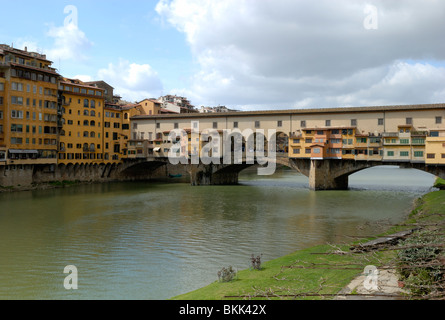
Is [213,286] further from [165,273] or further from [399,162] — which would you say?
[399,162]

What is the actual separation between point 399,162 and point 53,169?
4894 cm

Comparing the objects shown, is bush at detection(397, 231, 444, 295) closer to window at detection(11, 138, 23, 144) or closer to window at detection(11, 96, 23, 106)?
window at detection(11, 138, 23, 144)

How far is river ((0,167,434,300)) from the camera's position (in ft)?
51.4

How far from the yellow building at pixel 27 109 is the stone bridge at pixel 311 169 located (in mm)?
16264

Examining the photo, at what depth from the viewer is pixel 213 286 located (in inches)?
528

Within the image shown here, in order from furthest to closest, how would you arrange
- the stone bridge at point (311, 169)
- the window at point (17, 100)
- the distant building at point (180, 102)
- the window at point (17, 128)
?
the distant building at point (180, 102)
the window at point (17, 128)
the window at point (17, 100)
the stone bridge at point (311, 169)

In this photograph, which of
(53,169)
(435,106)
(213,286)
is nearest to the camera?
(213,286)

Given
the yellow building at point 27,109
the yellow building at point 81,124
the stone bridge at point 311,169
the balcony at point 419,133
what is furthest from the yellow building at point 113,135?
the balcony at point 419,133

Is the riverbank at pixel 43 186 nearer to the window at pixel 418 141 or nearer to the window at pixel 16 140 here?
the window at pixel 16 140

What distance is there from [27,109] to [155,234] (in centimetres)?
3722

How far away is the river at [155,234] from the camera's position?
51.4 feet

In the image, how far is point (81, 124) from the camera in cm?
6094

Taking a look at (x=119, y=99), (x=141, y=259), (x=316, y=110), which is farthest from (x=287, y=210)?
(x=119, y=99)

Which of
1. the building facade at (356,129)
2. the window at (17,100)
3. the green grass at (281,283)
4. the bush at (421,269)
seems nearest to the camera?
the bush at (421,269)
